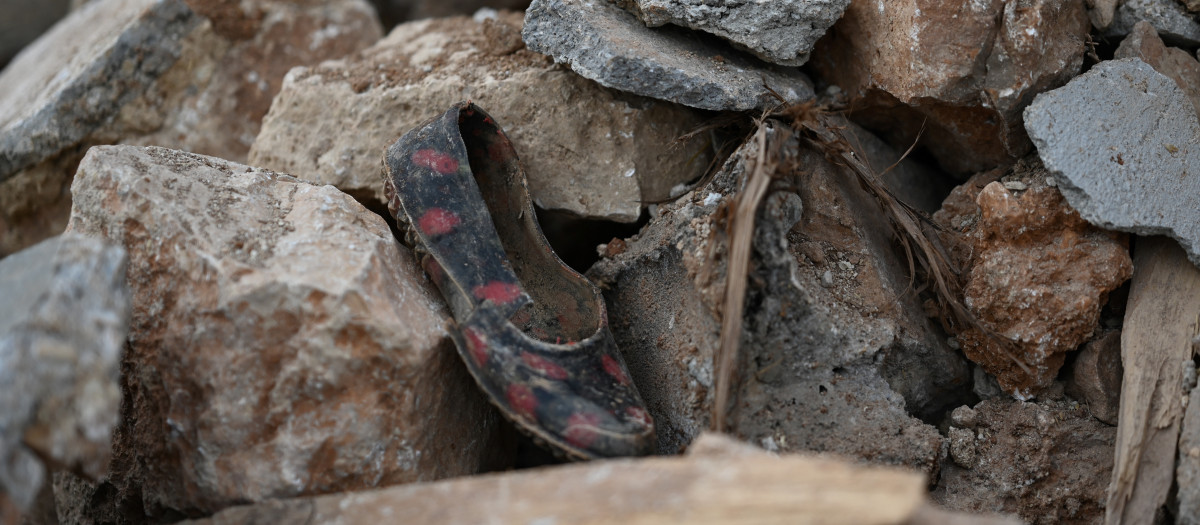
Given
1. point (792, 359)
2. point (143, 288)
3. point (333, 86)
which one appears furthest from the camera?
point (333, 86)

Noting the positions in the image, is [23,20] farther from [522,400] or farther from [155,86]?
[522,400]

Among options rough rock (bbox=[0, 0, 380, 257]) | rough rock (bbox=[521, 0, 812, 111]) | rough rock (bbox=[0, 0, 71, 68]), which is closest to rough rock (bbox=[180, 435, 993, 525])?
rough rock (bbox=[521, 0, 812, 111])

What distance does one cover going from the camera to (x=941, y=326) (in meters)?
2.20

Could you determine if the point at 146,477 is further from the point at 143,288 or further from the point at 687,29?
the point at 687,29

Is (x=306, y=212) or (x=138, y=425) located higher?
(x=306, y=212)

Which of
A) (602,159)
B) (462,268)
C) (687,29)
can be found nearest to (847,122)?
(687,29)

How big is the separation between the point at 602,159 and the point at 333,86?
0.90 meters

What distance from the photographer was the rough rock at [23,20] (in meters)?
4.45

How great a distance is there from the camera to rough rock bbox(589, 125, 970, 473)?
1877 millimetres

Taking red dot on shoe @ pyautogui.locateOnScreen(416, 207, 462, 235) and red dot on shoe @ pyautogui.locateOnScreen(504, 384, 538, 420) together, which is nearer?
red dot on shoe @ pyautogui.locateOnScreen(504, 384, 538, 420)

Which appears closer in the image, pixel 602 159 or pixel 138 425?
pixel 138 425

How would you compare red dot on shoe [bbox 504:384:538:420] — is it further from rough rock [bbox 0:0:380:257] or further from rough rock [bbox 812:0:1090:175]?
rough rock [bbox 0:0:380:257]

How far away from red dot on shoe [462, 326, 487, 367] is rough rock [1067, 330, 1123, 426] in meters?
1.50

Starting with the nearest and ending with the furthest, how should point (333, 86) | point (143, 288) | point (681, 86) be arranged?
point (143, 288)
point (681, 86)
point (333, 86)
